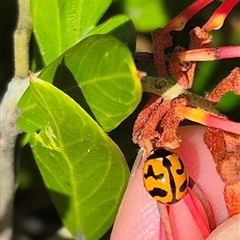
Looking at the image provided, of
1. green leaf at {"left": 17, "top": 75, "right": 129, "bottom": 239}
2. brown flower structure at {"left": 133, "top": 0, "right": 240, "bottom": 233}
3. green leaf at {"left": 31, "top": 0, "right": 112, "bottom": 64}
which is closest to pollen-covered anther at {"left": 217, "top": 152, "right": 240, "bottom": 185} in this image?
brown flower structure at {"left": 133, "top": 0, "right": 240, "bottom": 233}

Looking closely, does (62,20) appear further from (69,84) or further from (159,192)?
(159,192)

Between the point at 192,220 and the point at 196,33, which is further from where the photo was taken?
the point at 192,220

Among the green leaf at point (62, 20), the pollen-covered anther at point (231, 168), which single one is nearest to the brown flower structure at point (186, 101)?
the pollen-covered anther at point (231, 168)

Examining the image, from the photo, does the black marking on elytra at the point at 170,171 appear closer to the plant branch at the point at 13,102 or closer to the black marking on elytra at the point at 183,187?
the black marking on elytra at the point at 183,187

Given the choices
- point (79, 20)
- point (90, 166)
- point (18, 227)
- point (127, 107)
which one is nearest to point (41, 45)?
point (79, 20)

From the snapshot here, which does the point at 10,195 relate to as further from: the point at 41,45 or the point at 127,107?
the point at 127,107
